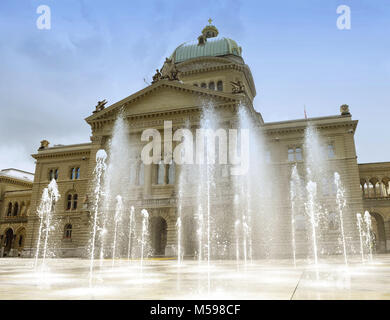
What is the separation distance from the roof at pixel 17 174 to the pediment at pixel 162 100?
28234mm

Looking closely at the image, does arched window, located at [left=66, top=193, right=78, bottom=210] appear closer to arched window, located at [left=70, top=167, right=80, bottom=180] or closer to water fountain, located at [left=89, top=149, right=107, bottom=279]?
arched window, located at [left=70, top=167, right=80, bottom=180]

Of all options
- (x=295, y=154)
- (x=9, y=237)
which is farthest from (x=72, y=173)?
(x=295, y=154)

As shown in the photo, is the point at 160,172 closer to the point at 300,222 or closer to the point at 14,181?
the point at 300,222

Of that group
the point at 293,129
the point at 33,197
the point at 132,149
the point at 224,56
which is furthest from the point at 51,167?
the point at 293,129

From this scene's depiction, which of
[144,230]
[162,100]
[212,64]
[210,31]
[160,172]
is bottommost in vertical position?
[144,230]

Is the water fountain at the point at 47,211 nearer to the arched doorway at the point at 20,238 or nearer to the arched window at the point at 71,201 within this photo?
the arched window at the point at 71,201

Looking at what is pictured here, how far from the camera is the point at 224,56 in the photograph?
165ft

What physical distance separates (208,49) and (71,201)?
1168 inches

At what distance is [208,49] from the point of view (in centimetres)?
5206

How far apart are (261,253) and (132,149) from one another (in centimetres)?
1722

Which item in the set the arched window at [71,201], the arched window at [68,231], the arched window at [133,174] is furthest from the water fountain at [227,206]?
the arched window at [68,231]

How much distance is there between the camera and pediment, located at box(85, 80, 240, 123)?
1410 inches

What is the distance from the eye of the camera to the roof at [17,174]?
58519mm
